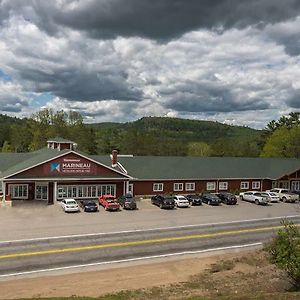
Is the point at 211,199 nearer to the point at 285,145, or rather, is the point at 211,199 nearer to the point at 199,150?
the point at 285,145

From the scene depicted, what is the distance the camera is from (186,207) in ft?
168

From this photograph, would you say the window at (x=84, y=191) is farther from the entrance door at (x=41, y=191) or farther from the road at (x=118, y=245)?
the road at (x=118, y=245)

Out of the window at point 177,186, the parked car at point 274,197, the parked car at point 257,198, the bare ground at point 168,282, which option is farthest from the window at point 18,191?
the parked car at point 274,197

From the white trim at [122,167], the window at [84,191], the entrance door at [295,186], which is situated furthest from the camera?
the entrance door at [295,186]

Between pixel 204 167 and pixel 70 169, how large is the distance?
842 inches

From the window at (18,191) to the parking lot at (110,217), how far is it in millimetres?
2798

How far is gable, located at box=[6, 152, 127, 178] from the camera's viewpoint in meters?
51.3

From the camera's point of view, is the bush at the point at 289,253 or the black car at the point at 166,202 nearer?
the bush at the point at 289,253

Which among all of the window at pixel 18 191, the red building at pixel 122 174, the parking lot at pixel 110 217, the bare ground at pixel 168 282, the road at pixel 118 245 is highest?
the red building at pixel 122 174

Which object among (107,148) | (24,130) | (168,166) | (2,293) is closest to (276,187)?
(168,166)

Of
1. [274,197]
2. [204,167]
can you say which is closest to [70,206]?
[204,167]

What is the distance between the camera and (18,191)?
52.5 metres

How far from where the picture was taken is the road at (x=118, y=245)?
27156mm

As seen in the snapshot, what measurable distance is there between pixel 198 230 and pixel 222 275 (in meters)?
11.3
